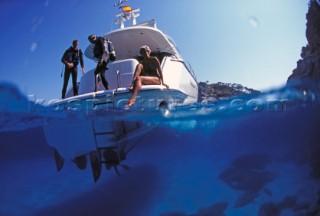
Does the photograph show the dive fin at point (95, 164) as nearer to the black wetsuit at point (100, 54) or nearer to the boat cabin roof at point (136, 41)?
the black wetsuit at point (100, 54)

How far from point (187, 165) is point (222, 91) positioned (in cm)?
169

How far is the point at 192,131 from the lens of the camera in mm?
4355

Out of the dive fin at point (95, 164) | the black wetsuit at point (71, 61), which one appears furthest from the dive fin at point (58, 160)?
the black wetsuit at point (71, 61)

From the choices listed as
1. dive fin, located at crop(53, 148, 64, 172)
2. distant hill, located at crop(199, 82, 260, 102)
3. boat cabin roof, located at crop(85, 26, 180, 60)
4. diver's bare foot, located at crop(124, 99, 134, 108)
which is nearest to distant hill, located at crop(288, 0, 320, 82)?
distant hill, located at crop(199, 82, 260, 102)

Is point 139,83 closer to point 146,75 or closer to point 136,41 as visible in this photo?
point 146,75

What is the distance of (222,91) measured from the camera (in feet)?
11.2

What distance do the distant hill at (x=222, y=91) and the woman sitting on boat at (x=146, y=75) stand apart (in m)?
0.70

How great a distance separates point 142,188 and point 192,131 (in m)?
1.51

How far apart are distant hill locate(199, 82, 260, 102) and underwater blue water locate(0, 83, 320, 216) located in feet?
0.76

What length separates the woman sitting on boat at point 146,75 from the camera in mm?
3285

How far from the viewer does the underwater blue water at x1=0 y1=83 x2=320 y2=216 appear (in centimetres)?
377

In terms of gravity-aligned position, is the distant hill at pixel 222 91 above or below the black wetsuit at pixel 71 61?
below

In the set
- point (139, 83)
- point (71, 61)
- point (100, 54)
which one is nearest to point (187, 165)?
point (139, 83)

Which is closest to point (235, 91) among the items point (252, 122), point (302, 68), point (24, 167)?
point (302, 68)
